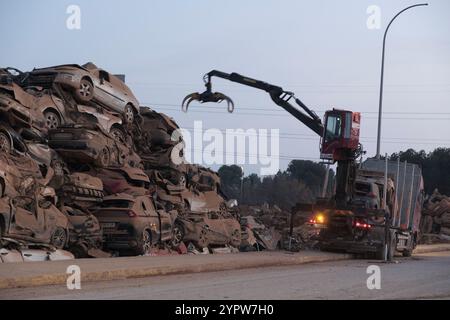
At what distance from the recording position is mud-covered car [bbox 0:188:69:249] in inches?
544

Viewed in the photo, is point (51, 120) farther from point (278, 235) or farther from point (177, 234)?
point (278, 235)

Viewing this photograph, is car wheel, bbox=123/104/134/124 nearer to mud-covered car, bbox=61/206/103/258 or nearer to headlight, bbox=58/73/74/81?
headlight, bbox=58/73/74/81

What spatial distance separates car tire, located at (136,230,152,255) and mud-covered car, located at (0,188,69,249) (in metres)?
2.04

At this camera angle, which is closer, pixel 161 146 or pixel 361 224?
pixel 361 224

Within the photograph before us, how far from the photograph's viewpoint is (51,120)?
18.8 meters

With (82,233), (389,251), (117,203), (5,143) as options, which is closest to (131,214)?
(117,203)

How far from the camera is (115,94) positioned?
70.2 feet

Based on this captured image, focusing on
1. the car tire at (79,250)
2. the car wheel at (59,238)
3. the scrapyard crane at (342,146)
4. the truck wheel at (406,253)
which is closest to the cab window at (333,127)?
the scrapyard crane at (342,146)

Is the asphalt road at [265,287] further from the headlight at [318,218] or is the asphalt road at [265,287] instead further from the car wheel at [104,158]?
the car wheel at [104,158]

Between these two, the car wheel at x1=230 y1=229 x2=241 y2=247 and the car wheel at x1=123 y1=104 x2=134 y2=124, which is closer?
the car wheel at x1=123 y1=104 x2=134 y2=124

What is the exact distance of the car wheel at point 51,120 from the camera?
18594 millimetres

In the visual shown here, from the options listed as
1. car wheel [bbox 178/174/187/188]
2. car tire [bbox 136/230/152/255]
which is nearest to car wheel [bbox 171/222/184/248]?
car tire [bbox 136/230/152/255]

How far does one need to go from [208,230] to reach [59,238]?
7063mm
